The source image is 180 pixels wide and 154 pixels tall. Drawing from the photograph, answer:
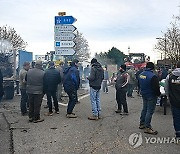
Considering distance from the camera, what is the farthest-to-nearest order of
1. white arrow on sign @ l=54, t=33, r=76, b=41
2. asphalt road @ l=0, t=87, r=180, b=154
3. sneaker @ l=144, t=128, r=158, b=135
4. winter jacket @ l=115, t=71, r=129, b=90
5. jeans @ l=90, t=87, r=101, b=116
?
white arrow on sign @ l=54, t=33, r=76, b=41
winter jacket @ l=115, t=71, r=129, b=90
jeans @ l=90, t=87, r=101, b=116
sneaker @ l=144, t=128, r=158, b=135
asphalt road @ l=0, t=87, r=180, b=154

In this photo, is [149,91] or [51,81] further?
[51,81]

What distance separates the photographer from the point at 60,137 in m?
6.84

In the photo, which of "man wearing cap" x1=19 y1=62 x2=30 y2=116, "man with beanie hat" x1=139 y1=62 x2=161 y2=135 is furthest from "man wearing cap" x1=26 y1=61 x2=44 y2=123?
"man with beanie hat" x1=139 y1=62 x2=161 y2=135

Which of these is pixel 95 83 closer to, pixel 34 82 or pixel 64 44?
pixel 34 82

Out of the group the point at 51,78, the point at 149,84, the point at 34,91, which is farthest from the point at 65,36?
the point at 149,84

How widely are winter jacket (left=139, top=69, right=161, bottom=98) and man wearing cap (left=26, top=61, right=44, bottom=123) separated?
3.05 metres

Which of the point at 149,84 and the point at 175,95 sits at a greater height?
the point at 149,84

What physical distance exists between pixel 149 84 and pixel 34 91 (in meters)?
3.39

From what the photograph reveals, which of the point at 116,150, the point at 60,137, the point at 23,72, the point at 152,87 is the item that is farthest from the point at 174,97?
the point at 23,72

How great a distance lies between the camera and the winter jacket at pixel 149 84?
7367 millimetres

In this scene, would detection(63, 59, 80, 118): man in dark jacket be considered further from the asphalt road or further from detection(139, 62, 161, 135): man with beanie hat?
detection(139, 62, 161, 135): man with beanie hat

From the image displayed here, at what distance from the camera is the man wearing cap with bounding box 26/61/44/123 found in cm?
862

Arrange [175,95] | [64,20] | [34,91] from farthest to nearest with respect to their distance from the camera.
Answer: [64,20] < [34,91] < [175,95]

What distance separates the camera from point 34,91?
8.63 metres
